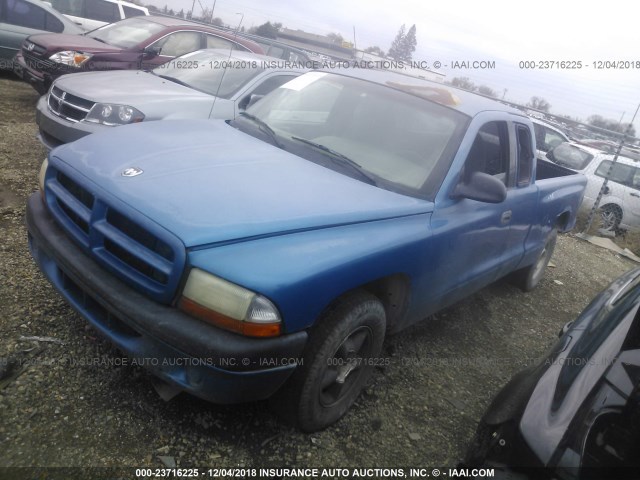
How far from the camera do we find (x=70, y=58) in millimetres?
6680

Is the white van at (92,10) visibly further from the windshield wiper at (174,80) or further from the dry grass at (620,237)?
the dry grass at (620,237)

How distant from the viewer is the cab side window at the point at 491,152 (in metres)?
3.15

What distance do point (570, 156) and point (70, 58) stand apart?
9.40 m

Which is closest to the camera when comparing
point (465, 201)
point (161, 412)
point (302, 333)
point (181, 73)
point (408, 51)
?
point (302, 333)

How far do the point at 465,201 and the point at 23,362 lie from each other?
2683 mm

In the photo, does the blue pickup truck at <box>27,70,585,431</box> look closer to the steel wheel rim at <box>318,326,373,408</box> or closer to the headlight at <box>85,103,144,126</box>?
the steel wheel rim at <box>318,326,373,408</box>

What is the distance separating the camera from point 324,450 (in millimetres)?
2439

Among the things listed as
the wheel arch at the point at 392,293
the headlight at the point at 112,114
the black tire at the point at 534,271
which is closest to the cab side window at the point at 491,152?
the wheel arch at the point at 392,293

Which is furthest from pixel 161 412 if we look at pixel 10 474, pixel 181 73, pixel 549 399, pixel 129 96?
pixel 181 73

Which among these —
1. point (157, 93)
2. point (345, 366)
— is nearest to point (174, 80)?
point (157, 93)

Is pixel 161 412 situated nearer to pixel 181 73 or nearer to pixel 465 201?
pixel 465 201

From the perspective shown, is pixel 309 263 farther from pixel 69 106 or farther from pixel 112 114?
pixel 69 106

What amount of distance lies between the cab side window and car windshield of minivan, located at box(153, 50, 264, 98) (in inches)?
123

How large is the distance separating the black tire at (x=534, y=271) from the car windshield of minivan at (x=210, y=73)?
3780mm
